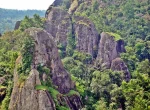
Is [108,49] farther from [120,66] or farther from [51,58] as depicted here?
[51,58]

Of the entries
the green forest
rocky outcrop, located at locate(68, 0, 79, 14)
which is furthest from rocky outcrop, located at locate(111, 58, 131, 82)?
rocky outcrop, located at locate(68, 0, 79, 14)

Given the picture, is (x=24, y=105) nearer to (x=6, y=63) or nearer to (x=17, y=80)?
(x=17, y=80)

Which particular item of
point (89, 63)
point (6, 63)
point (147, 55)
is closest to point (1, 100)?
point (6, 63)

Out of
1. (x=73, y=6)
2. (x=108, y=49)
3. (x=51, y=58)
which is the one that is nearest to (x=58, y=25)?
(x=108, y=49)

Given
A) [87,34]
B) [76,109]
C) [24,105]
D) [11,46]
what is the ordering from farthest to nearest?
1. [87,34]
2. [11,46]
3. [76,109]
4. [24,105]

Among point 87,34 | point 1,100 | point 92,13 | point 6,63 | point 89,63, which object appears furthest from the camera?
point 92,13

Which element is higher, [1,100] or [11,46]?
[11,46]
